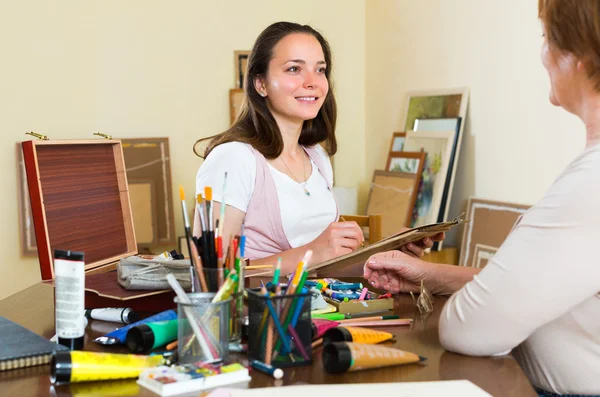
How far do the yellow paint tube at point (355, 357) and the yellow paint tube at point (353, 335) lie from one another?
66 mm

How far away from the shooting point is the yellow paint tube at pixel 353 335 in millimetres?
1255

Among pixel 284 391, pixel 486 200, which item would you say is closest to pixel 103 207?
pixel 284 391

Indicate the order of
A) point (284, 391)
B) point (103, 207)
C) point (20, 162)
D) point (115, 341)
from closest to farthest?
point (284, 391) → point (115, 341) → point (103, 207) → point (20, 162)

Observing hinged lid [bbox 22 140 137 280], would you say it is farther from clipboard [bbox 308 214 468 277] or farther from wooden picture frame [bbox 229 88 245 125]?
wooden picture frame [bbox 229 88 245 125]

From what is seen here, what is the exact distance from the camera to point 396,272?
1.67 metres

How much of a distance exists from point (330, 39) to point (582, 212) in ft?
12.7

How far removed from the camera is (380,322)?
1.43 metres

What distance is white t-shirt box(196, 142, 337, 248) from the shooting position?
2250 millimetres

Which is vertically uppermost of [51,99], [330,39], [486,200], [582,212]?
[330,39]

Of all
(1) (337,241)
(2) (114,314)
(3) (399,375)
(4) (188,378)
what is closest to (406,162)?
(1) (337,241)

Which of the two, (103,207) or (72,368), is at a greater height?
(103,207)

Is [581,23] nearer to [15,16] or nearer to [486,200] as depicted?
[486,200]

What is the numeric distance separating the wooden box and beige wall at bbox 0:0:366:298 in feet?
8.66

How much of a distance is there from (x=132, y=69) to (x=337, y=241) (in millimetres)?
2904
